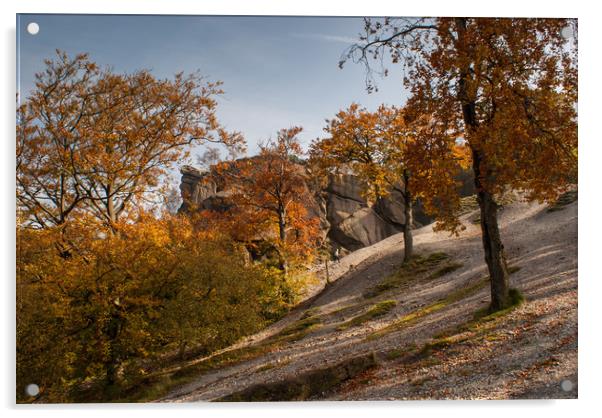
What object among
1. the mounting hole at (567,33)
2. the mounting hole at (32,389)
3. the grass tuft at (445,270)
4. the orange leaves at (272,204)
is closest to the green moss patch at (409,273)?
the grass tuft at (445,270)

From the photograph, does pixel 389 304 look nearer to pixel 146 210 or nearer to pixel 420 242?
pixel 420 242

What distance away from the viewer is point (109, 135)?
9.44 m

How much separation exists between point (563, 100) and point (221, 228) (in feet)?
31.5

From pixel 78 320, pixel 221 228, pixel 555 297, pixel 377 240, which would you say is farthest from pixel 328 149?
pixel 78 320

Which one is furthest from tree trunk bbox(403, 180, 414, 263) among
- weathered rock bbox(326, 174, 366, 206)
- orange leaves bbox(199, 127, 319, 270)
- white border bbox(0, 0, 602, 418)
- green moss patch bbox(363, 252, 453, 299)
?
white border bbox(0, 0, 602, 418)

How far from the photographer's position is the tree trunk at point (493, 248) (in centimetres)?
945

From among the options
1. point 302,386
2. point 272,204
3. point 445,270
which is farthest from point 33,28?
point 445,270

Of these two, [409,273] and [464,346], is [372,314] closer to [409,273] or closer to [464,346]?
[409,273]

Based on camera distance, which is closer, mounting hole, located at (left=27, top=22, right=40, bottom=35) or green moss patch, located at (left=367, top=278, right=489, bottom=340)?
mounting hole, located at (left=27, top=22, right=40, bottom=35)

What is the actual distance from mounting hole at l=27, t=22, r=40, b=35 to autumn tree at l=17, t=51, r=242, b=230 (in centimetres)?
55

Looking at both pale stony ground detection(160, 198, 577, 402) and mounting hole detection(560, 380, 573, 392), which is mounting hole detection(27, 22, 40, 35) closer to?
pale stony ground detection(160, 198, 577, 402)

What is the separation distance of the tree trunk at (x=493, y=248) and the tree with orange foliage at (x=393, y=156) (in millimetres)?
558

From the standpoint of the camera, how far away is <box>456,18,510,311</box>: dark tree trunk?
9250 mm

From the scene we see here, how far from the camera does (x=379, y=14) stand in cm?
894
